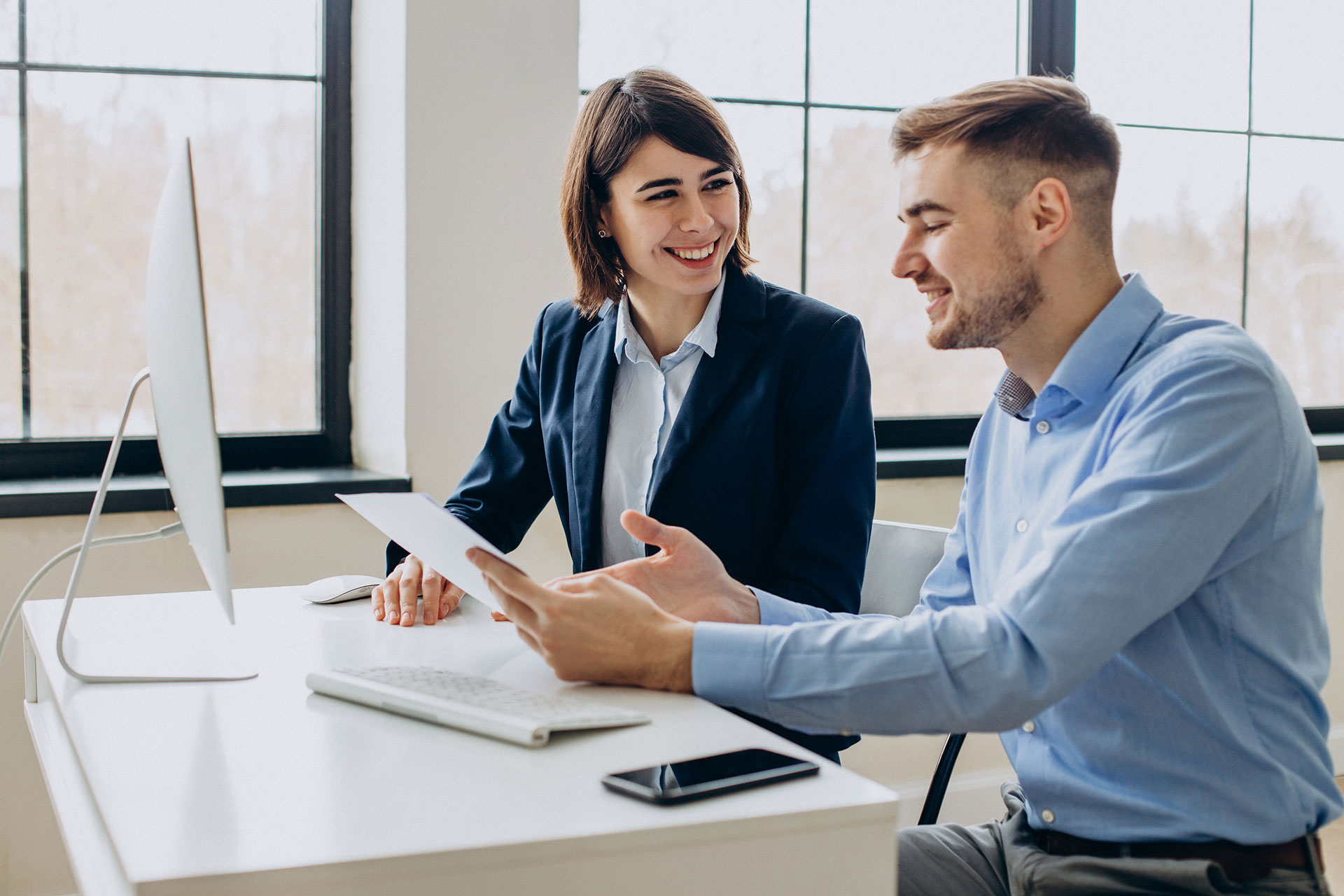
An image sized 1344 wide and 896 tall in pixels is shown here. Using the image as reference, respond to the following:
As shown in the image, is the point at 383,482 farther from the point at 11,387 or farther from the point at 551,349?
the point at 11,387

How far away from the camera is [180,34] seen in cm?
230

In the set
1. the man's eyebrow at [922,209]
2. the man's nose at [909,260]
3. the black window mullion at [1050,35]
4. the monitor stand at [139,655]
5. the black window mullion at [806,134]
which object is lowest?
the monitor stand at [139,655]

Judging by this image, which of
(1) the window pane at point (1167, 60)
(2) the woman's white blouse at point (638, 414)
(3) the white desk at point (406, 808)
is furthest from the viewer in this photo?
(1) the window pane at point (1167, 60)

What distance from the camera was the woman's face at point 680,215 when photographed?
166 cm

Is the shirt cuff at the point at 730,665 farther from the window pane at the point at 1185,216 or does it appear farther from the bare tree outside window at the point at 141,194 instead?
the window pane at the point at 1185,216

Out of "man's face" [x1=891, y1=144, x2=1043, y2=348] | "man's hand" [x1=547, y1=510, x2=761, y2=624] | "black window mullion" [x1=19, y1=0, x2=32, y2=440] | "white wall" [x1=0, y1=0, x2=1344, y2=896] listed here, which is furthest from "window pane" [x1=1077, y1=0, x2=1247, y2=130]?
"black window mullion" [x1=19, y1=0, x2=32, y2=440]

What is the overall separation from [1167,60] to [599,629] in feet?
9.34

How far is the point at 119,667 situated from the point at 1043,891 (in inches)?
38.5

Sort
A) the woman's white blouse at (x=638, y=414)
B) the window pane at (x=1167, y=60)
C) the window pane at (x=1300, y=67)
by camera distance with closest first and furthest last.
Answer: the woman's white blouse at (x=638, y=414), the window pane at (x=1167, y=60), the window pane at (x=1300, y=67)

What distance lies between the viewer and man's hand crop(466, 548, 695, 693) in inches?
41.8

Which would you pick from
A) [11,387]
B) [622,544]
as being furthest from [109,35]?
[622,544]

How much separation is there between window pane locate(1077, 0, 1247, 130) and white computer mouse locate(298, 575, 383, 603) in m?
2.42

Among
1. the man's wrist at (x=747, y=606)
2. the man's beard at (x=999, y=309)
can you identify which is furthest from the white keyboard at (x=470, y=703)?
the man's beard at (x=999, y=309)

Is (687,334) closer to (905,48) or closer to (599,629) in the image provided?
(599,629)
